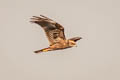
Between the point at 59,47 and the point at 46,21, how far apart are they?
2.07 metres

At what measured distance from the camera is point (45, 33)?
63.8 meters

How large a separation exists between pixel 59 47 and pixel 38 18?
8.38 ft

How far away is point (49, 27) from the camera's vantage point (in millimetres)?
63594

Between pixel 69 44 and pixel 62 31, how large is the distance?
3.09ft

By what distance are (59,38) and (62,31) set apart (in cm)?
51

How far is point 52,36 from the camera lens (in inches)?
2514

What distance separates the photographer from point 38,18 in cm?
6253

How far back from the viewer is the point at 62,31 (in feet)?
209

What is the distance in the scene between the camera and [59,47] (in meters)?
63.8

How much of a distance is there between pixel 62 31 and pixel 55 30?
45 cm

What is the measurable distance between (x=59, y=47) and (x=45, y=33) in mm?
1262

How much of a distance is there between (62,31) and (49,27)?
2.85 ft

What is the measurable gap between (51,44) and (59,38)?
639 millimetres

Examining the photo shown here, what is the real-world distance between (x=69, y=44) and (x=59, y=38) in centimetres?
75
